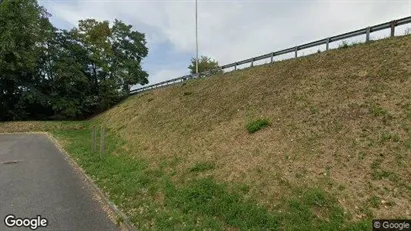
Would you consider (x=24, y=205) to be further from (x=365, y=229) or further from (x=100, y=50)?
(x=100, y=50)

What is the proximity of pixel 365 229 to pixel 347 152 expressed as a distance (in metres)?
2.62

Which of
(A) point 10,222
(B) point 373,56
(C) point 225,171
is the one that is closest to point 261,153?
(C) point 225,171

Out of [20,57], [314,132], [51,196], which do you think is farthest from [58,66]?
[314,132]

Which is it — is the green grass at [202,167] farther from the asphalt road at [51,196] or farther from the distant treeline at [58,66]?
the distant treeline at [58,66]

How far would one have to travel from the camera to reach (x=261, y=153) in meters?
9.01

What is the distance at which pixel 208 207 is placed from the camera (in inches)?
275

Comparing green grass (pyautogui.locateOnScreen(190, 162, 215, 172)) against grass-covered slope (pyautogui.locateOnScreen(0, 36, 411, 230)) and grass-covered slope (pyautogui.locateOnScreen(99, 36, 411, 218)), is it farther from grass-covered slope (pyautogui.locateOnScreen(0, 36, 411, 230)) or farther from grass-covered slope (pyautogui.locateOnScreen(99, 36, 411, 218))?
grass-covered slope (pyautogui.locateOnScreen(99, 36, 411, 218))

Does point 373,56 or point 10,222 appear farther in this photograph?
point 373,56

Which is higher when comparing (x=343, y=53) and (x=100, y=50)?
(x=100, y=50)

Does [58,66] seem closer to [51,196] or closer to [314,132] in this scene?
[51,196]

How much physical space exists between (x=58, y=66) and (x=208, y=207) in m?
40.5

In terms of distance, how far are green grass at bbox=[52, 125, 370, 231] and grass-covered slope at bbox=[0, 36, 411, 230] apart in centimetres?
3

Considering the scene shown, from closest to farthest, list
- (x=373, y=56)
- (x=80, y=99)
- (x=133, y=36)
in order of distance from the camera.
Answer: (x=373, y=56)
(x=80, y=99)
(x=133, y=36)

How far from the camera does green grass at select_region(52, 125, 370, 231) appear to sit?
5852 mm
